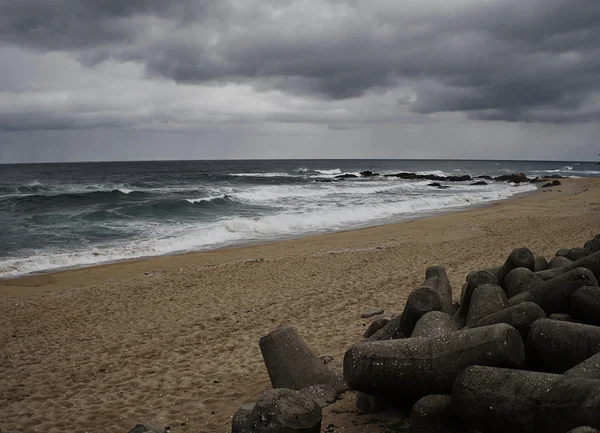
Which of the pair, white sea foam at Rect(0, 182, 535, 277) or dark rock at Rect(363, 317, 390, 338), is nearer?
dark rock at Rect(363, 317, 390, 338)

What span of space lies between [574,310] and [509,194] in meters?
44.1

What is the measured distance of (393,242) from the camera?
19.6 metres

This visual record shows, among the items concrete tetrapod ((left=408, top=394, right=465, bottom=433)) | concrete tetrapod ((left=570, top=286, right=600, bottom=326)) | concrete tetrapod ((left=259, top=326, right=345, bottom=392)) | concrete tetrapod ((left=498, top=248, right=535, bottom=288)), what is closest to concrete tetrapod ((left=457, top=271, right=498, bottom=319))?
concrete tetrapod ((left=498, top=248, right=535, bottom=288))

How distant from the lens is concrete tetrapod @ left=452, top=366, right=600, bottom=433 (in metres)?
3.53

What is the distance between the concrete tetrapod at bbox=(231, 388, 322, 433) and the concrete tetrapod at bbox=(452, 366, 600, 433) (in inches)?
43.8

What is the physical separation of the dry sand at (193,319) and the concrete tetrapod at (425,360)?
1.49ft

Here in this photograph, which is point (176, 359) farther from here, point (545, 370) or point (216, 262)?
point (216, 262)

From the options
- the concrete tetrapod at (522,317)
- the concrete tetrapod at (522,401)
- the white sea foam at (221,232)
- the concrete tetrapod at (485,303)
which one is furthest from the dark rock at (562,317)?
the white sea foam at (221,232)

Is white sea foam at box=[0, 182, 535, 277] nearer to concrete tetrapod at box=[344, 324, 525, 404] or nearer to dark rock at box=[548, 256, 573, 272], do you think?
dark rock at box=[548, 256, 573, 272]

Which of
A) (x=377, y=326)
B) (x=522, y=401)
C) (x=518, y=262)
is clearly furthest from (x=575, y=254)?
(x=522, y=401)

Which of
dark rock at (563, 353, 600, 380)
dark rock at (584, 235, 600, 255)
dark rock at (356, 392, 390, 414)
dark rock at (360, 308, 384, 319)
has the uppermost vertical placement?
dark rock at (584, 235, 600, 255)

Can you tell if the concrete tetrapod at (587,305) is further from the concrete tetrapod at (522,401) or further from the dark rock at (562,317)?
the concrete tetrapod at (522,401)

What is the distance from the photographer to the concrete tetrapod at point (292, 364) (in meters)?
5.94

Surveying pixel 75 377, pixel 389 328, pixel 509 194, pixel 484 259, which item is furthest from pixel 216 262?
pixel 509 194
